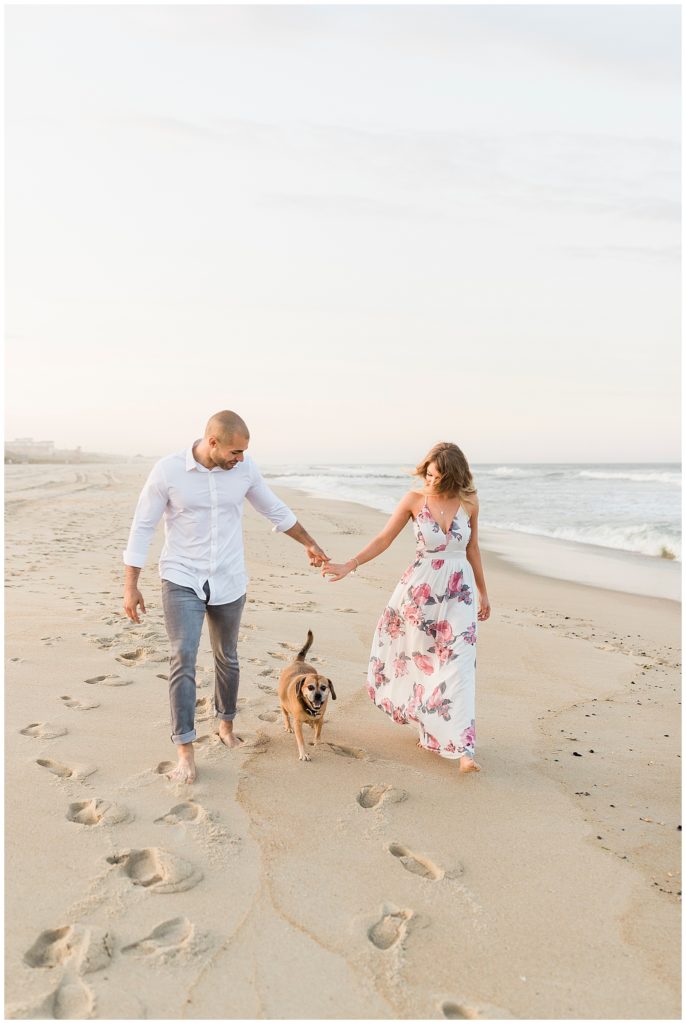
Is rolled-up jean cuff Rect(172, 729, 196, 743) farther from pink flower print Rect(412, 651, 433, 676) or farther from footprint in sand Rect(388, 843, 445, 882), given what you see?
pink flower print Rect(412, 651, 433, 676)

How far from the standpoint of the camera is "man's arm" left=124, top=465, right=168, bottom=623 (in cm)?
434

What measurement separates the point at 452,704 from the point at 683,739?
6.01 feet

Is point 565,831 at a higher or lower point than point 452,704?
lower

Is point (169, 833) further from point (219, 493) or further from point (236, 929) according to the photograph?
point (219, 493)

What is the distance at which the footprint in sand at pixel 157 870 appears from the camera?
3244 millimetres

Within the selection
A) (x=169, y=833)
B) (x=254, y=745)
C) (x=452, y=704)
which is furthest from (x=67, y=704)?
(x=452, y=704)

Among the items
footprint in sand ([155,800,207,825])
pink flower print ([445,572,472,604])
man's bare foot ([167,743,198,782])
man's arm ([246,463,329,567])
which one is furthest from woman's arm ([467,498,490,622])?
footprint in sand ([155,800,207,825])

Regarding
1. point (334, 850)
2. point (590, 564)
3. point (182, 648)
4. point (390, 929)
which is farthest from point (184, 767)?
point (590, 564)

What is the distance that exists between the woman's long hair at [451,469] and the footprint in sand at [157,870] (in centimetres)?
258

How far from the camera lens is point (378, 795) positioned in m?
4.23

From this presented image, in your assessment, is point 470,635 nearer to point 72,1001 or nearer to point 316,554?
point 316,554

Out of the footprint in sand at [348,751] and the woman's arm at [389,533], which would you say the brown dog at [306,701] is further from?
the woman's arm at [389,533]

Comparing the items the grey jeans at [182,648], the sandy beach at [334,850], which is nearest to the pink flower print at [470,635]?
the sandy beach at [334,850]

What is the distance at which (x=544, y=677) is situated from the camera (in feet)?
21.8
